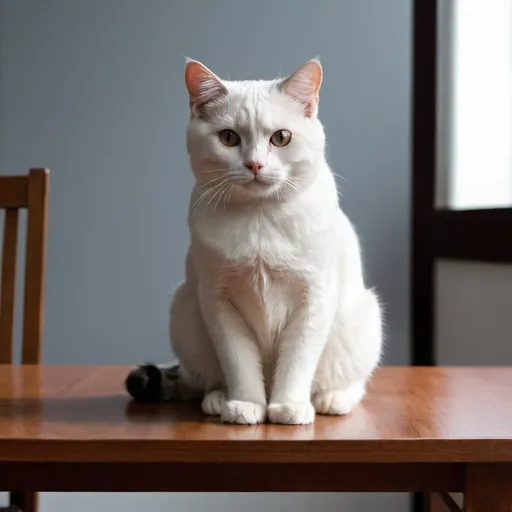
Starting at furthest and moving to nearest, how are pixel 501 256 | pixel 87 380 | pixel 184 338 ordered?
pixel 501 256 < pixel 87 380 < pixel 184 338

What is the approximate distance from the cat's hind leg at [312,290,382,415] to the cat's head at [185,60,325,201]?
23cm

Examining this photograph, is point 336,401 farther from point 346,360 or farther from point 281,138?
point 281,138

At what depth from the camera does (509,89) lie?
209 cm

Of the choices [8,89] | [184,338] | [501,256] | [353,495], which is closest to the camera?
[184,338]

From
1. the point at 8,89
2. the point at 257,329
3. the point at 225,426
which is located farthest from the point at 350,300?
the point at 8,89

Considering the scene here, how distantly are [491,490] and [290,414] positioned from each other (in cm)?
26

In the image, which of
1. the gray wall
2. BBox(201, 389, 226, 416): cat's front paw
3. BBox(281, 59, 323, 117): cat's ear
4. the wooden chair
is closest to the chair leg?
the wooden chair

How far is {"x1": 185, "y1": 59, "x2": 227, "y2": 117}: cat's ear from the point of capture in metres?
1.03

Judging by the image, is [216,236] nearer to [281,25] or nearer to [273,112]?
[273,112]

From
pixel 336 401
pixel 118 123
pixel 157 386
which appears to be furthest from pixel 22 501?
pixel 118 123

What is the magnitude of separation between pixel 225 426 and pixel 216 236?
249mm

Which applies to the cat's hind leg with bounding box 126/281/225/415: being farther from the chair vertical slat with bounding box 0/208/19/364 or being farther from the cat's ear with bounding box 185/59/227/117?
the chair vertical slat with bounding box 0/208/19/364

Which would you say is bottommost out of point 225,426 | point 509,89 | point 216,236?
point 225,426

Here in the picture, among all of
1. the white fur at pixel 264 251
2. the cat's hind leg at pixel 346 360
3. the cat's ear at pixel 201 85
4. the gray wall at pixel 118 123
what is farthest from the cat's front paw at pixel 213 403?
the gray wall at pixel 118 123
